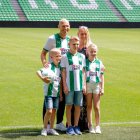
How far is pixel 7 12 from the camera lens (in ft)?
133

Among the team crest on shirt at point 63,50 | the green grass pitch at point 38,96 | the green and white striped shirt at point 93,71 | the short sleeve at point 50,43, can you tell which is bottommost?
the green grass pitch at point 38,96

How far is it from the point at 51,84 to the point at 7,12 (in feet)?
110

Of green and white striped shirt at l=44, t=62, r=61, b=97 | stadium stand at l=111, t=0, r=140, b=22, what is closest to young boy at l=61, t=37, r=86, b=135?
green and white striped shirt at l=44, t=62, r=61, b=97

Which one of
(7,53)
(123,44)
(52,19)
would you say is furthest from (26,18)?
(7,53)

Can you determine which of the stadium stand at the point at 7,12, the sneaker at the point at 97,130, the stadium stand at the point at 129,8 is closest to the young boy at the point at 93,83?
the sneaker at the point at 97,130

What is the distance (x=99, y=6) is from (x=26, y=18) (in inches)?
290

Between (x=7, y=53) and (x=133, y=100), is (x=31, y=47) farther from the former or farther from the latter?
(x=133, y=100)

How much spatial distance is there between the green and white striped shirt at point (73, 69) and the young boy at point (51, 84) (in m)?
0.13

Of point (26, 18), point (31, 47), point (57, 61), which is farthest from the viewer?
point (26, 18)

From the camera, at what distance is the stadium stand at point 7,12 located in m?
39.7

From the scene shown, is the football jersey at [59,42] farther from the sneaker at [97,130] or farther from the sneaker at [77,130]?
the sneaker at [97,130]

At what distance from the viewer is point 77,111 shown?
7.89m

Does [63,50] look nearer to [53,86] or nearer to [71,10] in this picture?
[53,86]

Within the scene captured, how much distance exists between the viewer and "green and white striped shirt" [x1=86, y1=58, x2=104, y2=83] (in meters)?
8.00
